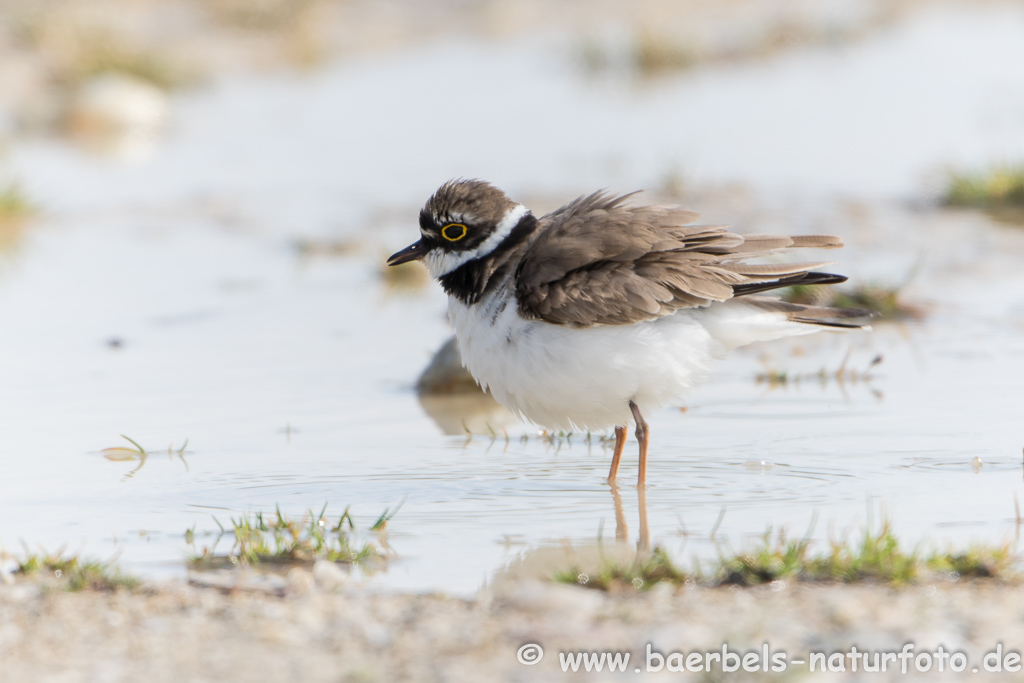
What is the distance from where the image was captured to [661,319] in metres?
5.45

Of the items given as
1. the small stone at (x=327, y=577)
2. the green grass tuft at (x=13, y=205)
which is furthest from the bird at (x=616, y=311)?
the green grass tuft at (x=13, y=205)

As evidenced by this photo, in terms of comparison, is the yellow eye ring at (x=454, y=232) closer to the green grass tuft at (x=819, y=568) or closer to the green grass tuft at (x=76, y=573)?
the green grass tuft at (x=819, y=568)

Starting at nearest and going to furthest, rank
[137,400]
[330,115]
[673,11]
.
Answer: [137,400], [330,115], [673,11]

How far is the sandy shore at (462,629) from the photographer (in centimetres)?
368

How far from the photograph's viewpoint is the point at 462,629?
13.0 feet

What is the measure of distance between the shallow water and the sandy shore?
1.52ft

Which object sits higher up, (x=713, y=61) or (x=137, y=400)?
(x=713, y=61)

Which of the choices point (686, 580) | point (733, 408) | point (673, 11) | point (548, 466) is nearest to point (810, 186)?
point (733, 408)

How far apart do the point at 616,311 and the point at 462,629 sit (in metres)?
1.81

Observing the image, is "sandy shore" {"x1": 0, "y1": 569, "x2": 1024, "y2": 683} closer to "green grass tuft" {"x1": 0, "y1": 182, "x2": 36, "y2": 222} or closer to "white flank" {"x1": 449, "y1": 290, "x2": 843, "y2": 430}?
"white flank" {"x1": 449, "y1": 290, "x2": 843, "y2": 430}

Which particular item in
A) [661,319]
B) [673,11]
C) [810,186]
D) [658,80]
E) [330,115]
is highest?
[673,11]

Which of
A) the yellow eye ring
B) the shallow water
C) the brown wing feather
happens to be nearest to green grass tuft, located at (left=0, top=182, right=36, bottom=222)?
the shallow water

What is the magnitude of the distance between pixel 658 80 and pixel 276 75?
5.32 m

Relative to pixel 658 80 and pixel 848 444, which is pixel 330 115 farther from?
pixel 848 444
